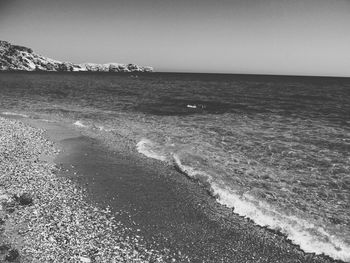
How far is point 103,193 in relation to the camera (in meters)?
11.8

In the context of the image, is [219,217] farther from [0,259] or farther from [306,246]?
[0,259]

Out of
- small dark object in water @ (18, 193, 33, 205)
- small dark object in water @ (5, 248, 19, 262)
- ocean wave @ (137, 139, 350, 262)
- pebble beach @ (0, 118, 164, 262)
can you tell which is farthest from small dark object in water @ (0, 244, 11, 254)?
ocean wave @ (137, 139, 350, 262)

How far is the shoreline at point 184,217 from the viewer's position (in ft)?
27.6

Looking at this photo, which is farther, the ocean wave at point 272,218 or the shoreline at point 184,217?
the ocean wave at point 272,218

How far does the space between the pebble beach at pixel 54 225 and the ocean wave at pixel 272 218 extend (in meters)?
4.30

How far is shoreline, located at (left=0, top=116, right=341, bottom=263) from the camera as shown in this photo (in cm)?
840

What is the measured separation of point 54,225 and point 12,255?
1739mm

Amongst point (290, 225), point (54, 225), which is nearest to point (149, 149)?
point (54, 225)

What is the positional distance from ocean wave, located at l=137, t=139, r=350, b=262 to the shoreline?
295 millimetres

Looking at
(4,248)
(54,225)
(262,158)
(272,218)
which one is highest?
(4,248)

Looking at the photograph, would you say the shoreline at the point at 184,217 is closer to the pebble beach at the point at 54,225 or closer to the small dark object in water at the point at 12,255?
the pebble beach at the point at 54,225

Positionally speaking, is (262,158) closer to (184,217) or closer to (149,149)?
(149,149)

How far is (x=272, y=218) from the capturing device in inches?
407

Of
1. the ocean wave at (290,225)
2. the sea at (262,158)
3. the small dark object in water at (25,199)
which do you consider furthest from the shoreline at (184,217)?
the small dark object in water at (25,199)
